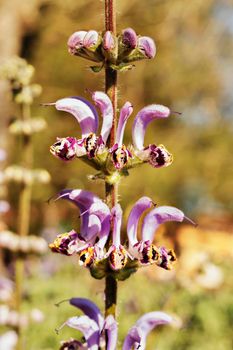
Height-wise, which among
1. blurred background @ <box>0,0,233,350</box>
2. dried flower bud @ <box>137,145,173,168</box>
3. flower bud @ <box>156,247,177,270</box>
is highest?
dried flower bud @ <box>137,145,173,168</box>

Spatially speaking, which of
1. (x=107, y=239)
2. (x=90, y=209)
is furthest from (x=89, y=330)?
(x=90, y=209)

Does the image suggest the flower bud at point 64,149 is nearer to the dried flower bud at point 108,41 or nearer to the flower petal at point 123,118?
the flower petal at point 123,118

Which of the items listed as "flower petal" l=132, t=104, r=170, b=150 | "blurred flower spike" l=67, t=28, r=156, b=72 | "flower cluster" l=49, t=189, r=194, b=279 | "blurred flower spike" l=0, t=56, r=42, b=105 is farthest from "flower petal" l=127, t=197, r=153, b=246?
"blurred flower spike" l=0, t=56, r=42, b=105

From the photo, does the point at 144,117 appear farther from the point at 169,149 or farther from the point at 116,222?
the point at 169,149

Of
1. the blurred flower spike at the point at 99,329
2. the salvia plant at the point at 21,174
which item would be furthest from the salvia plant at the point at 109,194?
the salvia plant at the point at 21,174

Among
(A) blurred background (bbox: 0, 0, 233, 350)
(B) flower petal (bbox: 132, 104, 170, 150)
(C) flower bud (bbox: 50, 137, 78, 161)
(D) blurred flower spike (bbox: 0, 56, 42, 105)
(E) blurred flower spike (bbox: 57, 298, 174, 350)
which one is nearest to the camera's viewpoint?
(C) flower bud (bbox: 50, 137, 78, 161)

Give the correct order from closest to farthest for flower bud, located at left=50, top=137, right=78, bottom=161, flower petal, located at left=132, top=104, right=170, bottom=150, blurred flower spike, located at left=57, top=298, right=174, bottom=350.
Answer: flower bud, located at left=50, top=137, right=78, bottom=161 → blurred flower spike, located at left=57, top=298, right=174, bottom=350 → flower petal, located at left=132, top=104, right=170, bottom=150

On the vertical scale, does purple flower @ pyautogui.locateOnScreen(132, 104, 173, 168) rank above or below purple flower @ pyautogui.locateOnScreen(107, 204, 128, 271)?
above

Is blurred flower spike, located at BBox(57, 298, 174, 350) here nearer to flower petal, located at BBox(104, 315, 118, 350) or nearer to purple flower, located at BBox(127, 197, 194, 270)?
flower petal, located at BBox(104, 315, 118, 350)
